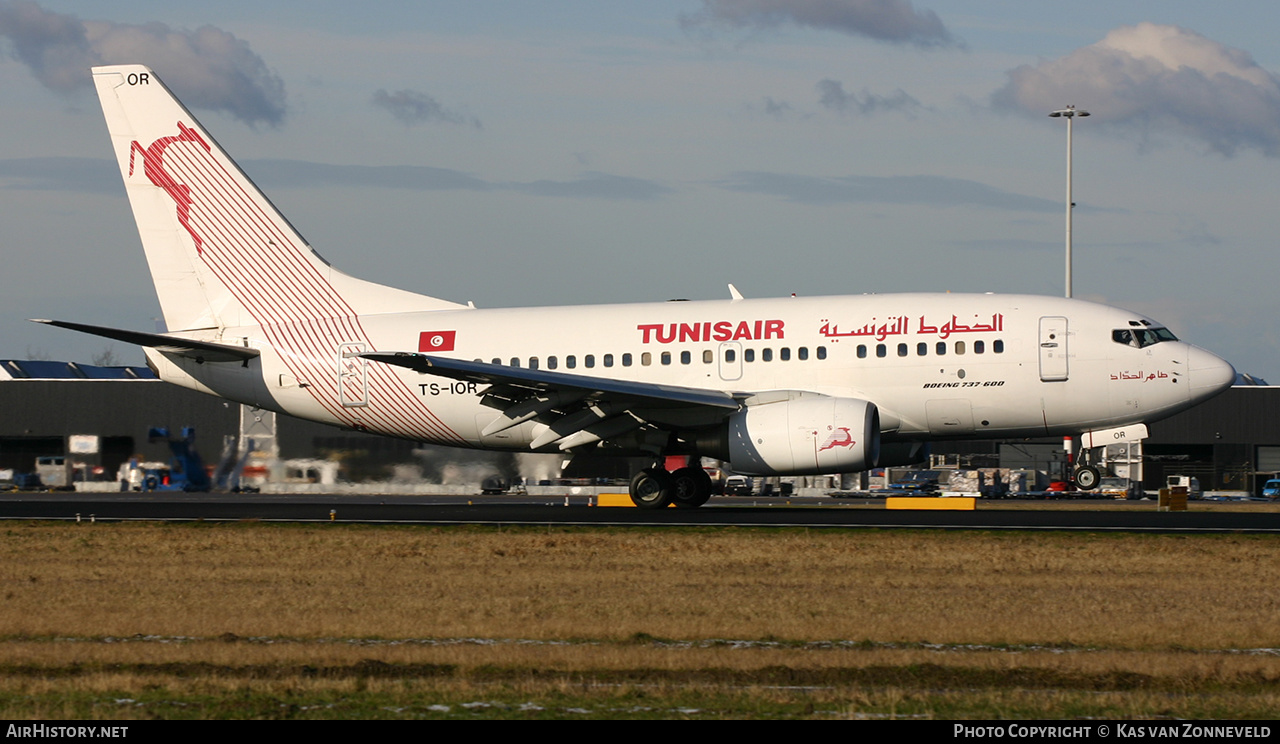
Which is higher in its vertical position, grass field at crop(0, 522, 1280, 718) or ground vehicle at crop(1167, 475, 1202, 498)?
ground vehicle at crop(1167, 475, 1202, 498)

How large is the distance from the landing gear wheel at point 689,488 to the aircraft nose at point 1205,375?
1100 centimetres

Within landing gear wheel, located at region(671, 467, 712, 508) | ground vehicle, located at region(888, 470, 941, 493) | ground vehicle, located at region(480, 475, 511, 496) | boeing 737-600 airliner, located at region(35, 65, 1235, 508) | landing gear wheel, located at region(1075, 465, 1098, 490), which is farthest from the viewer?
ground vehicle, located at region(888, 470, 941, 493)

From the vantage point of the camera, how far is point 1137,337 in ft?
98.5

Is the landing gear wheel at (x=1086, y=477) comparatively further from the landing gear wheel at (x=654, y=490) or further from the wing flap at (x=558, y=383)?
the landing gear wheel at (x=654, y=490)

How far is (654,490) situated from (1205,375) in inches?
489

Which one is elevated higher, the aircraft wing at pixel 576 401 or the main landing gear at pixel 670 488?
the aircraft wing at pixel 576 401

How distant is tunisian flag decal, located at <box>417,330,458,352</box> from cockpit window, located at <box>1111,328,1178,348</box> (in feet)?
50.1

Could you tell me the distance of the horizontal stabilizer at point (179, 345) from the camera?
98.6 ft

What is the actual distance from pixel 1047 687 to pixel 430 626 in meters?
6.98

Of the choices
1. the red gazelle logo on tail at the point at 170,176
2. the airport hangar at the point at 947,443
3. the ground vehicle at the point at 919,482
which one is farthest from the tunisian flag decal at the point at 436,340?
the ground vehicle at the point at 919,482

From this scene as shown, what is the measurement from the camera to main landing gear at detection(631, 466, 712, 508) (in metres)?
31.5

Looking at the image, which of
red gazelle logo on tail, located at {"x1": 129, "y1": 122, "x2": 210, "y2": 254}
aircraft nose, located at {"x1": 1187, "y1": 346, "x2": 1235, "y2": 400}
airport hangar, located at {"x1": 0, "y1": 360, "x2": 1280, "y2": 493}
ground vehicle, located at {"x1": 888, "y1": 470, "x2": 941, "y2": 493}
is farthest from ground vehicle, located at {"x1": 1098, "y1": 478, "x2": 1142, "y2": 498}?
red gazelle logo on tail, located at {"x1": 129, "y1": 122, "x2": 210, "y2": 254}

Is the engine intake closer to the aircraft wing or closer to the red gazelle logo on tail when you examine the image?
the aircraft wing

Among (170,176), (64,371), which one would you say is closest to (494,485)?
(170,176)
